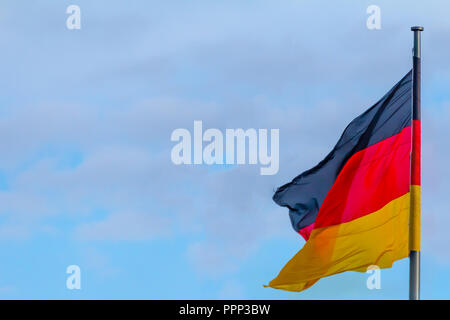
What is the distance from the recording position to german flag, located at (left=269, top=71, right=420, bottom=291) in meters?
24.0

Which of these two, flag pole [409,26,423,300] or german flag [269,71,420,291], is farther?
german flag [269,71,420,291]

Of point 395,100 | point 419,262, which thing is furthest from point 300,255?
point 395,100

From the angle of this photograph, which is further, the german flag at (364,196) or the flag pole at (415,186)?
the german flag at (364,196)

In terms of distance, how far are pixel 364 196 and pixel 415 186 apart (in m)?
1.41

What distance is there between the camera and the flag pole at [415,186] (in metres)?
23.2

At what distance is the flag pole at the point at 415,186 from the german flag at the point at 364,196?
0.11 feet

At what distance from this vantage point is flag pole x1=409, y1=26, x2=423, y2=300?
915 inches

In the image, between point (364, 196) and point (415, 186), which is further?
point (364, 196)

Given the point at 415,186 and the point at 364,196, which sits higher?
the point at 415,186

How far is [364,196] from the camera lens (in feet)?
80.8

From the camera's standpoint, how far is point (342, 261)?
2427 centimetres

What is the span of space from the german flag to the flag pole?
0.11 feet
